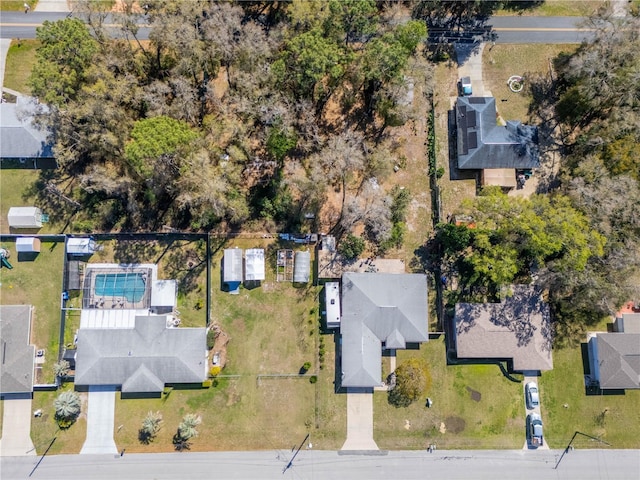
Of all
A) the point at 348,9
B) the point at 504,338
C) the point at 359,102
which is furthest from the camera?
the point at 359,102

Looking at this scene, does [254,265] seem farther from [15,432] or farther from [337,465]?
[15,432]

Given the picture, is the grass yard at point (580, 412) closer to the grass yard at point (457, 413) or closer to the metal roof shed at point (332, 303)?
the grass yard at point (457, 413)

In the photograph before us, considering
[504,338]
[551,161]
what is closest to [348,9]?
[551,161]

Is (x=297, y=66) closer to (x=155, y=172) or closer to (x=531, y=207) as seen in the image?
(x=155, y=172)

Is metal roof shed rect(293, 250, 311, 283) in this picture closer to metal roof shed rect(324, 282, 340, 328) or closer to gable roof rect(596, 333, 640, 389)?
metal roof shed rect(324, 282, 340, 328)

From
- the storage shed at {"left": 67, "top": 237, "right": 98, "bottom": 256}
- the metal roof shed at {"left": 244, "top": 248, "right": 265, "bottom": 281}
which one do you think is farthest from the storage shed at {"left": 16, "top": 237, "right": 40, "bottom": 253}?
the metal roof shed at {"left": 244, "top": 248, "right": 265, "bottom": 281}

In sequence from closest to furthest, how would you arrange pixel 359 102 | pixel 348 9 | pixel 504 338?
pixel 348 9 < pixel 504 338 < pixel 359 102
